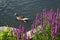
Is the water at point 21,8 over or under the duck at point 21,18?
over

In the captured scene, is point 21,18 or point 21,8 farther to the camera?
point 21,8

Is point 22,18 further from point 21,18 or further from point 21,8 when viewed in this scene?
point 21,8

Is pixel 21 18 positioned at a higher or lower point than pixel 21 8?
lower

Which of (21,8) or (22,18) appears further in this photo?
(21,8)

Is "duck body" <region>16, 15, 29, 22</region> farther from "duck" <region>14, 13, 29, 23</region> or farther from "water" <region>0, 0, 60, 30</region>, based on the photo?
"water" <region>0, 0, 60, 30</region>

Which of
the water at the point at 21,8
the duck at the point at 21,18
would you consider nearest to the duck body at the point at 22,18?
the duck at the point at 21,18

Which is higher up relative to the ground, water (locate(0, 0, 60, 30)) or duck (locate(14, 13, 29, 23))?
water (locate(0, 0, 60, 30))

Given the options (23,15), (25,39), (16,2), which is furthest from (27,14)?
(25,39)

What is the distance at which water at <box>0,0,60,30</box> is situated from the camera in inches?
385

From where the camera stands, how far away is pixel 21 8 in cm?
1084

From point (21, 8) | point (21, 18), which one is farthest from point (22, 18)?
point (21, 8)

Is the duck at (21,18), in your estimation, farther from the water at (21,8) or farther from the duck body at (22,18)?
the water at (21,8)

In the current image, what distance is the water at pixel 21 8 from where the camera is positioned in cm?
977

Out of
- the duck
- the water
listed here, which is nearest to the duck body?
the duck
